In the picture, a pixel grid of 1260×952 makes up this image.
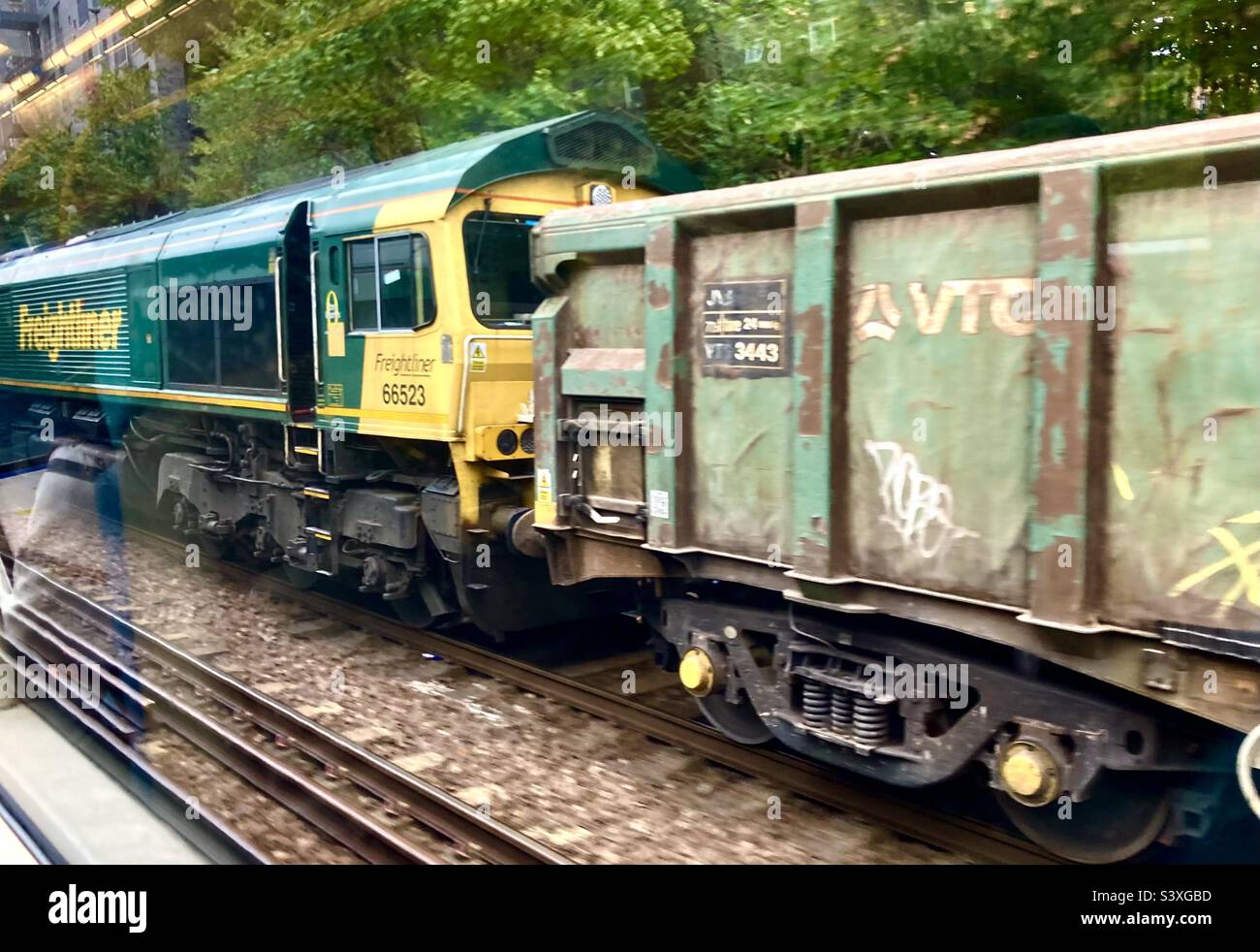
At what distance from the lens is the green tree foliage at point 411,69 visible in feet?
34.0

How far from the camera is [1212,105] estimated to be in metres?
7.38

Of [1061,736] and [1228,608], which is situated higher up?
[1228,608]

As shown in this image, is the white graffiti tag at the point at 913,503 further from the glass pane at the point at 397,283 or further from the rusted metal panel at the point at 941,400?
the glass pane at the point at 397,283

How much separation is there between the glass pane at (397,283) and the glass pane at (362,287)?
12cm

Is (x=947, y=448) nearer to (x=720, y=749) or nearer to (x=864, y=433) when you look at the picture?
(x=864, y=433)

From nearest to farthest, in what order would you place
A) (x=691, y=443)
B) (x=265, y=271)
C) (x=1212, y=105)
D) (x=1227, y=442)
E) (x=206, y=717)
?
(x=1227, y=442) → (x=691, y=443) → (x=206, y=717) → (x=1212, y=105) → (x=265, y=271)

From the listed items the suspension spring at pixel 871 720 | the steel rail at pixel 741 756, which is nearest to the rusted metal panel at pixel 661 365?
the suspension spring at pixel 871 720

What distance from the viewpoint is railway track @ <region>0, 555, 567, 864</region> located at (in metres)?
5.24

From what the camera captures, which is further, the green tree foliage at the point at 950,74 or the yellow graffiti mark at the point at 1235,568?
the green tree foliage at the point at 950,74

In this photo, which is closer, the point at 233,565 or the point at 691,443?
the point at 691,443

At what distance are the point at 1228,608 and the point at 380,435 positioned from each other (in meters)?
5.95

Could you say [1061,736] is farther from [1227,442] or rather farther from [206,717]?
[206,717]

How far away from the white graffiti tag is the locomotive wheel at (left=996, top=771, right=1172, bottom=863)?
115 cm
